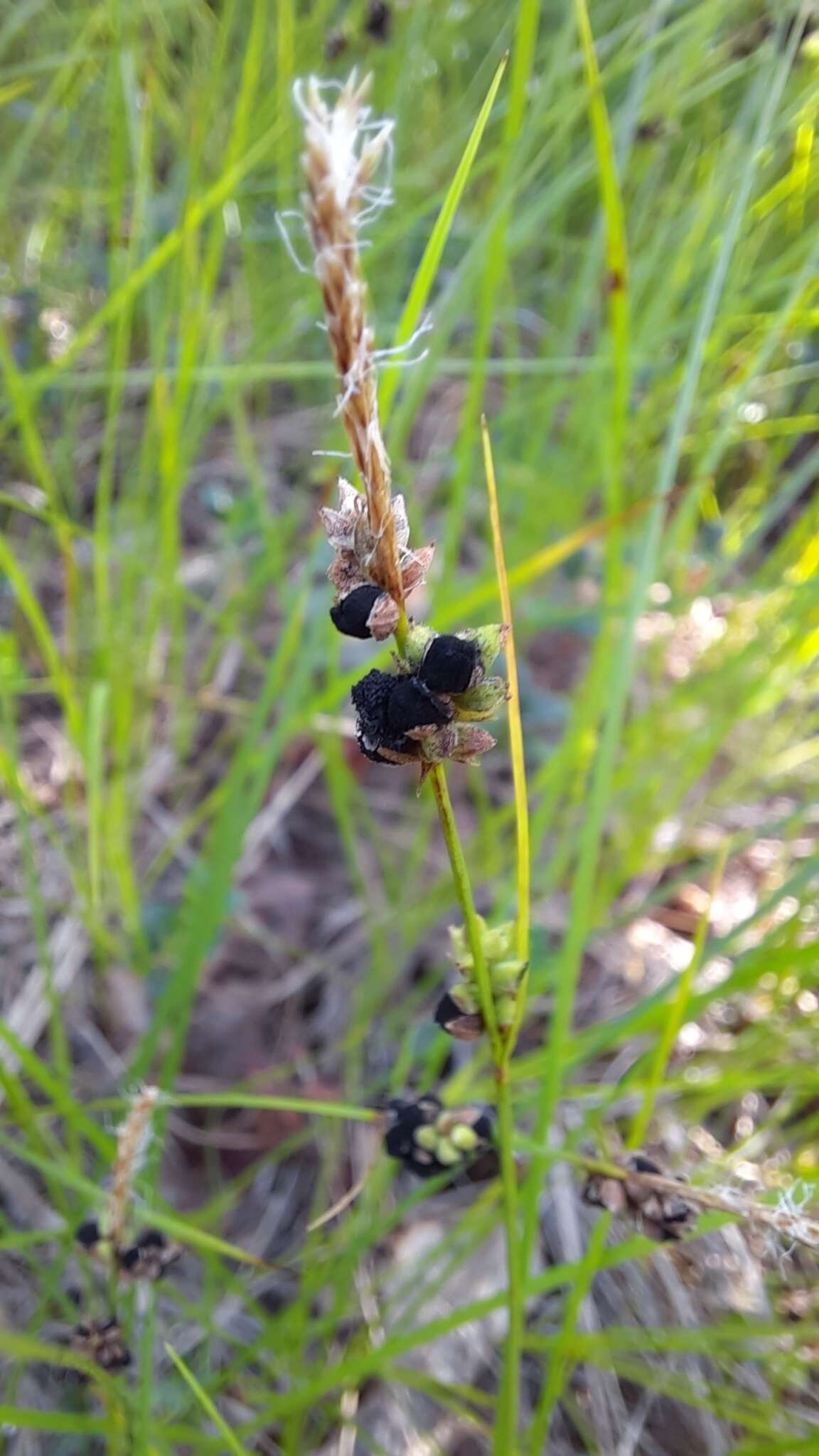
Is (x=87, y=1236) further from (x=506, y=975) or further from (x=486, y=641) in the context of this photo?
(x=486, y=641)

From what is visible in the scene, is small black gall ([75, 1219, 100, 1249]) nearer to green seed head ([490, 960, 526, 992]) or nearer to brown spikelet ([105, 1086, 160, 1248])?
brown spikelet ([105, 1086, 160, 1248])

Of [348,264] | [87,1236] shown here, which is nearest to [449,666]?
[348,264]

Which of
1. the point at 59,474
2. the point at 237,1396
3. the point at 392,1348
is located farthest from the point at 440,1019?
the point at 59,474

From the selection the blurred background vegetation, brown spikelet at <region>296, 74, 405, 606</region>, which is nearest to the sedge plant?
brown spikelet at <region>296, 74, 405, 606</region>

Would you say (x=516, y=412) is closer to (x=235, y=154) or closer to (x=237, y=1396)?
(x=235, y=154)

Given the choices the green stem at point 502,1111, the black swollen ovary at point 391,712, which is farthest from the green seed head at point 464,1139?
the black swollen ovary at point 391,712
